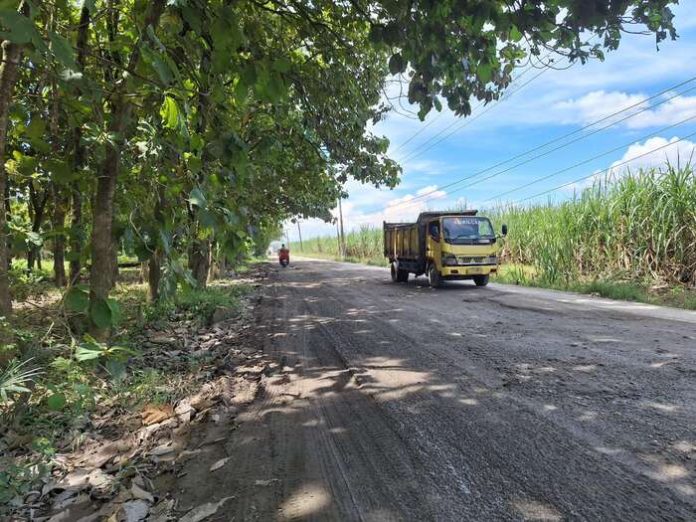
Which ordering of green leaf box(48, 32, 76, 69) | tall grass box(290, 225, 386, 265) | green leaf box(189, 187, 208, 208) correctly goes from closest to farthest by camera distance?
green leaf box(48, 32, 76, 69), green leaf box(189, 187, 208, 208), tall grass box(290, 225, 386, 265)

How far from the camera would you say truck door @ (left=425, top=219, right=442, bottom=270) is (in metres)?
13.9

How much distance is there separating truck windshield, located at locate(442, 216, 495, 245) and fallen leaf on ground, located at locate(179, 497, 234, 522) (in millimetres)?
11922

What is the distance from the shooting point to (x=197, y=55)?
12.6 ft

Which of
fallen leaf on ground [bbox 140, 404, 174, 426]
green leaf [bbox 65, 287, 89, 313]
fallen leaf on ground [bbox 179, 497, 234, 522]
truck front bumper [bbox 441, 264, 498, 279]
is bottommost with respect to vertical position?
fallen leaf on ground [bbox 179, 497, 234, 522]

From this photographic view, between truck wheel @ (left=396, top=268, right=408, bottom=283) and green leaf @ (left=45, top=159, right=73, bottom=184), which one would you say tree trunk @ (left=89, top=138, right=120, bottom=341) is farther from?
truck wheel @ (left=396, top=268, right=408, bottom=283)

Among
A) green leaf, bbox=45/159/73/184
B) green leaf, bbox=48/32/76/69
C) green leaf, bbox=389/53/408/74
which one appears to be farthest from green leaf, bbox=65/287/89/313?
green leaf, bbox=389/53/408/74

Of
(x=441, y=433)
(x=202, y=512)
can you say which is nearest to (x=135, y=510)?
(x=202, y=512)

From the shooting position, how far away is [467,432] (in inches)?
134

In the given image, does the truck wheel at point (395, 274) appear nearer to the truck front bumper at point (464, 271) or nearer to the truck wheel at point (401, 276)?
the truck wheel at point (401, 276)

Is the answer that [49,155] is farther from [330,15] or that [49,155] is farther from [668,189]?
[668,189]

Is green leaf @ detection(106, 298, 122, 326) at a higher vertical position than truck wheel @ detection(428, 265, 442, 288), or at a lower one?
higher

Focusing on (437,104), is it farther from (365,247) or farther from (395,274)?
(365,247)

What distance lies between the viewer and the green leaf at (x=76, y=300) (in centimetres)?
226

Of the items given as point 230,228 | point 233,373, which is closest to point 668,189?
point 233,373
